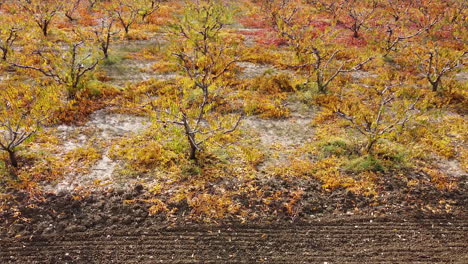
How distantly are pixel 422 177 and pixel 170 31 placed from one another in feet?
46.4

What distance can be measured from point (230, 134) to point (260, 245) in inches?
163

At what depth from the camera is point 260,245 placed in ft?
22.0

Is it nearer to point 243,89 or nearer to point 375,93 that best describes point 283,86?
point 243,89

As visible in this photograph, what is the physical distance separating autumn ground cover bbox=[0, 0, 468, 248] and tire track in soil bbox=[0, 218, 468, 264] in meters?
0.37

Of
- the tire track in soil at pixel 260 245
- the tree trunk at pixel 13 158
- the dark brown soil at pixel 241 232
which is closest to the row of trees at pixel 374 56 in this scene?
the dark brown soil at pixel 241 232

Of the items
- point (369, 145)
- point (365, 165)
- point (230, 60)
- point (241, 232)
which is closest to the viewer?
point (241, 232)

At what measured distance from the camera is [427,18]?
22.2 meters

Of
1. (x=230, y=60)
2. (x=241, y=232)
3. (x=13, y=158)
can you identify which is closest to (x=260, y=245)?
(x=241, y=232)

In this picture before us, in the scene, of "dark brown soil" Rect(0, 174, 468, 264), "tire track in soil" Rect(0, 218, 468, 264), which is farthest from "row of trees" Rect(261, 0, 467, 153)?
"tire track in soil" Rect(0, 218, 468, 264)

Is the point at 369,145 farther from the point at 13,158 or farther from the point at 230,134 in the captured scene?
the point at 13,158

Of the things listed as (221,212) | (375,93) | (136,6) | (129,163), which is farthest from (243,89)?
(136,6)

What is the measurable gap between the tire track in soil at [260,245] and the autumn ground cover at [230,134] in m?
0.37

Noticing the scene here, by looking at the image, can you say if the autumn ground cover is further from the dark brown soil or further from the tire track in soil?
the tire track in soil

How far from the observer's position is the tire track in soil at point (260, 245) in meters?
6.40
